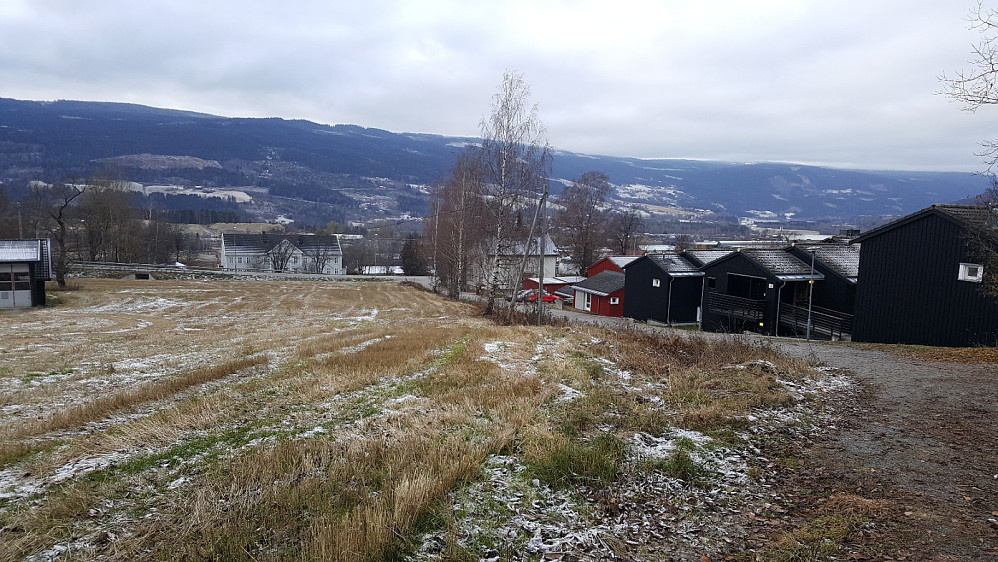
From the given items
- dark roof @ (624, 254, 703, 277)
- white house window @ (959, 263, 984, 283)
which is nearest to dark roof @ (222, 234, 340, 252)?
dark roof @ (624, 254, 703, 277)

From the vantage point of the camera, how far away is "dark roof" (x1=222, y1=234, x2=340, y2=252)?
315 ft

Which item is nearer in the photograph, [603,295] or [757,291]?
[757,291]

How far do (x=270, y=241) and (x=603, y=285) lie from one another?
238ft

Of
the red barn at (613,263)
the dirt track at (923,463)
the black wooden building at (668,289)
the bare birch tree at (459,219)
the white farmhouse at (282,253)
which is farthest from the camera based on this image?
the white farmhouse at (282,253)

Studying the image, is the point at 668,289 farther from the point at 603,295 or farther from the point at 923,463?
the point at 923,463

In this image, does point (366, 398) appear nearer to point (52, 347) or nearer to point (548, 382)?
point (548, 382)

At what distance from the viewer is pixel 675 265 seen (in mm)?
38656

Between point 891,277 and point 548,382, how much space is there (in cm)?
1942

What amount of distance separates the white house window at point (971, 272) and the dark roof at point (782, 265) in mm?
10070

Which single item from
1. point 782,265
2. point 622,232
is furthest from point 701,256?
point 622,232

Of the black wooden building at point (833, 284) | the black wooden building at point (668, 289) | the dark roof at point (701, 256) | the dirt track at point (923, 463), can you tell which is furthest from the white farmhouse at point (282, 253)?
the dirt track at point (923, 463)

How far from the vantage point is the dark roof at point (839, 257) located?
29.9 m

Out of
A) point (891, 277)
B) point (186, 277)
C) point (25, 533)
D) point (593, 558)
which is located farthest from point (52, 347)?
point (186, 277)

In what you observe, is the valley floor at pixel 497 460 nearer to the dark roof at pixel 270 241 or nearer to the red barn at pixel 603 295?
the red barn at pixel 603 295
